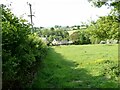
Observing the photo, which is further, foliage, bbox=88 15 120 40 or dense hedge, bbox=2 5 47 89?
foliage, bbox=88 15 120 40

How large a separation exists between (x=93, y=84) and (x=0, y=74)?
18.0ft

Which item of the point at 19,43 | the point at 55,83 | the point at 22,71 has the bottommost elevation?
the point at 55,83

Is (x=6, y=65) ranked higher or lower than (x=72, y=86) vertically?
higher

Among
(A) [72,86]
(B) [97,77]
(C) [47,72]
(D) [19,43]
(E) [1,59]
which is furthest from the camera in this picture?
(C) [47,72]

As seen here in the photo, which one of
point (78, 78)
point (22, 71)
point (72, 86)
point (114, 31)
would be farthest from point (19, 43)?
point (114, 31)

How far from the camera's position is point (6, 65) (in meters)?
8.19

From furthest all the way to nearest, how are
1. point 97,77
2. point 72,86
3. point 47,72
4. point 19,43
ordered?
point 47,72 < point 97,77 < point 72,86 < point 19,43

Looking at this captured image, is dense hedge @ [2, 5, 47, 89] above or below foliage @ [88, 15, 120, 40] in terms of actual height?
below

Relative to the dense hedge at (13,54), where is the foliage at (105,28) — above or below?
above

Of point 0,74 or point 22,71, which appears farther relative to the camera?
point 22,71

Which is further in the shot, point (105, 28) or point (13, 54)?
point (105, 28)

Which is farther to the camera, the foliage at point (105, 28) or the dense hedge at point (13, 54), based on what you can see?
the foliage at point (105, 28)

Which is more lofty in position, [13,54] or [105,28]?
[105,28]

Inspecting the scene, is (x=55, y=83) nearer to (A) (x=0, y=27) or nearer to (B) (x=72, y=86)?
(B) (x=72, y=86)
